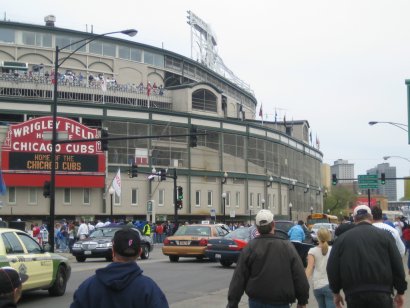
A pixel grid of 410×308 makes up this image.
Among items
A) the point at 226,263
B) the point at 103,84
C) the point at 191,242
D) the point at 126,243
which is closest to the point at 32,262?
the point at 126,243

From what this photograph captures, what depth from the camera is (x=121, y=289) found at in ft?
14.9

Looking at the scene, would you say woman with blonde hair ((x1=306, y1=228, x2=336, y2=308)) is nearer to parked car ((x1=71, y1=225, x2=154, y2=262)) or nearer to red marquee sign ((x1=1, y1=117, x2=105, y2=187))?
parked car ((x1=71, y1=225, x2=154, y2=262))

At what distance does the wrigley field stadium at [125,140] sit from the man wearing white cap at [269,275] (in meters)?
41.9

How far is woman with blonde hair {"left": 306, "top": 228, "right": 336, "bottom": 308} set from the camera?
→ 8938mm

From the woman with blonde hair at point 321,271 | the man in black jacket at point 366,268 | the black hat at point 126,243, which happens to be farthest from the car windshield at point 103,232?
the black hat at point 126,243

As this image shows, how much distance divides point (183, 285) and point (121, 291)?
44.4 feet

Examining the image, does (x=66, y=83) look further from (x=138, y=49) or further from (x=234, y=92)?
(x=234, y=92)

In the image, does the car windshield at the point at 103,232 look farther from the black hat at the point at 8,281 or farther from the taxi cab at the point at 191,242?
the black hat at the point at 8,281

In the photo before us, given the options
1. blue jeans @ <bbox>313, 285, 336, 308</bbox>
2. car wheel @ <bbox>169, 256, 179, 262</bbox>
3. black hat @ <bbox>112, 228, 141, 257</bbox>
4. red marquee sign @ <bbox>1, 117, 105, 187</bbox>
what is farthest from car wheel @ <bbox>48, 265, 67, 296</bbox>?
red marquee sign @ <bbox>1, 117, 105, 187</bbox>

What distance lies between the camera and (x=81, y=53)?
70.7 meters

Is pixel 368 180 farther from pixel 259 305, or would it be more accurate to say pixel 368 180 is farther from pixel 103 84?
pixel 259 305

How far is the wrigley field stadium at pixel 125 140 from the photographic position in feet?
184

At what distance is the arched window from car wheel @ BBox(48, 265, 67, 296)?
57629 mm

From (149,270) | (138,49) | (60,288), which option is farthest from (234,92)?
(60,288)
